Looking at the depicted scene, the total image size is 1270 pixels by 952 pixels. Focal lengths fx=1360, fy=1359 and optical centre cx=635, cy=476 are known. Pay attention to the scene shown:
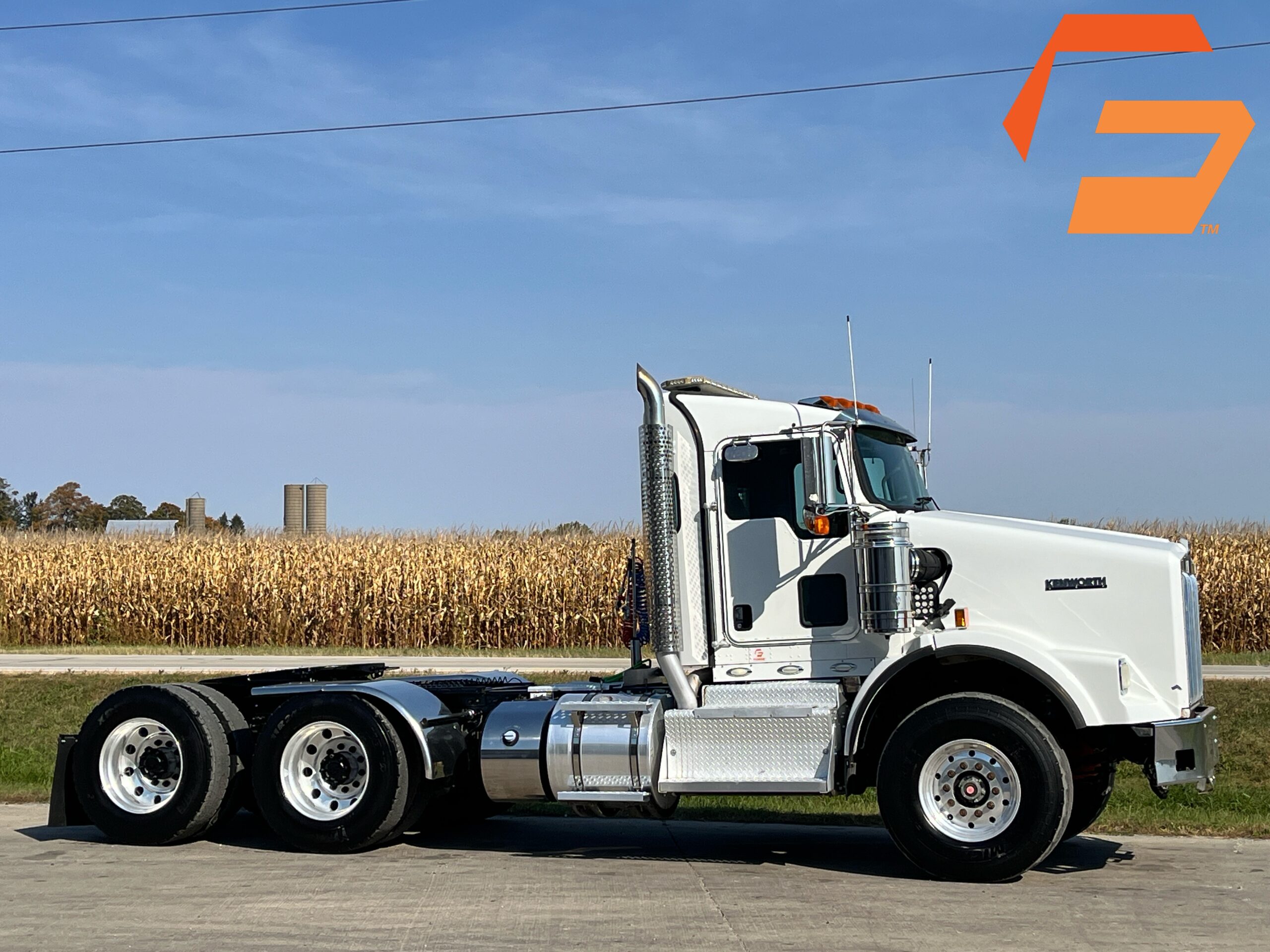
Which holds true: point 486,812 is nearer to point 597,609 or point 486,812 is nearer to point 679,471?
point 679,471

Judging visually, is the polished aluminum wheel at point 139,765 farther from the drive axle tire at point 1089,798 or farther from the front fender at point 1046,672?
the drive axle tire at point 1089,798

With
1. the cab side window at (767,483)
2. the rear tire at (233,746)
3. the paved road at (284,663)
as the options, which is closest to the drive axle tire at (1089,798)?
the cab side window at (767,483)

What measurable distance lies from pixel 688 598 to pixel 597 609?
76.2 feet

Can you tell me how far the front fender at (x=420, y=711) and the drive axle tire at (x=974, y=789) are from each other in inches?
126

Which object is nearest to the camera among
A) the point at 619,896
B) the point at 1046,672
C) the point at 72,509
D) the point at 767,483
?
the point at 619,896

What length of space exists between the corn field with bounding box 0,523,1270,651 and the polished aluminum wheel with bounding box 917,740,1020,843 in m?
23.9

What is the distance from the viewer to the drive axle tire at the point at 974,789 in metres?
8.45

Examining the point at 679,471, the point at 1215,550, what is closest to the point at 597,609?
the point at 1215,550

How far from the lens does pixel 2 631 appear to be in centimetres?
3450

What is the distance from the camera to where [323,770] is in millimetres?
10047

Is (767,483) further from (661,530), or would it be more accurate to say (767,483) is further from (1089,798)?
(1089,798)

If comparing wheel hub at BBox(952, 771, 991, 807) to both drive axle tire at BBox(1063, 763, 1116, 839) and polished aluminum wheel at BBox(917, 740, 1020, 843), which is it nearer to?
polished aluminum wheel at BBox(917, 740, 1020, 843)

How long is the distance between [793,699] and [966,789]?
1.29m

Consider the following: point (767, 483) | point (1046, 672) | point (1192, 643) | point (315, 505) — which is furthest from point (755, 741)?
point (315, 505)
